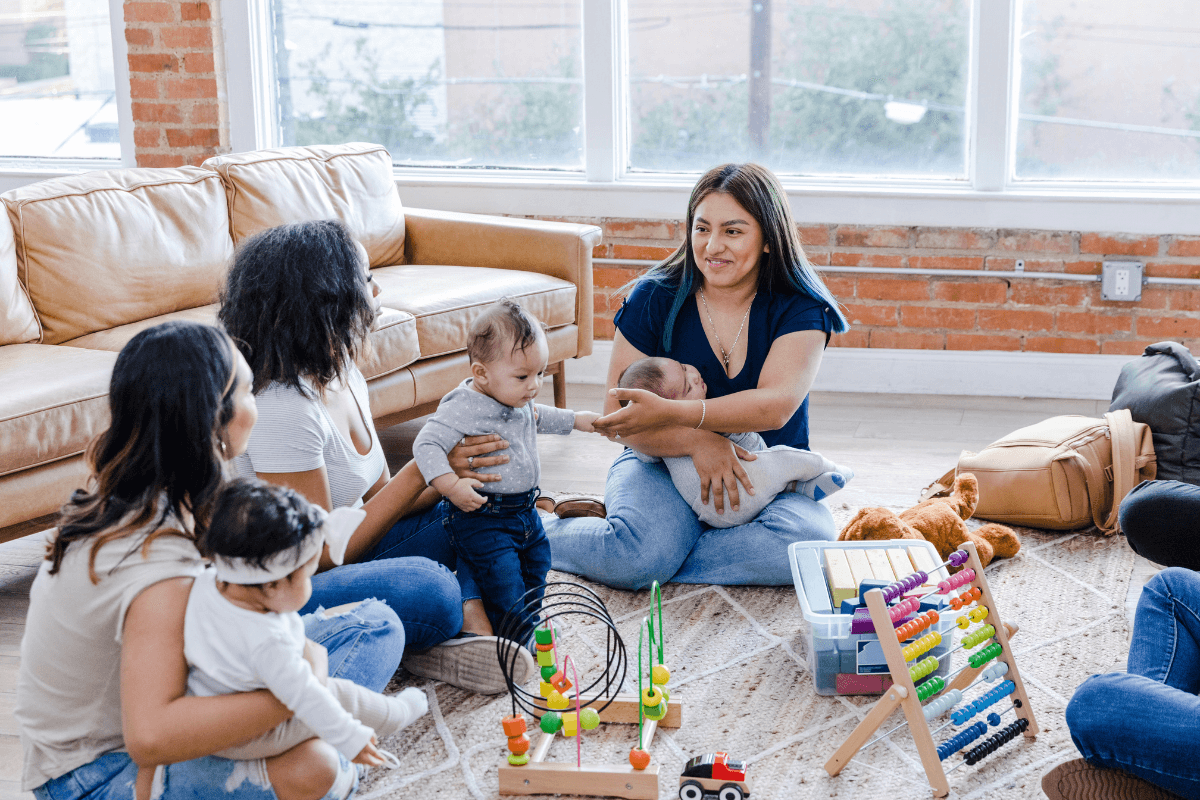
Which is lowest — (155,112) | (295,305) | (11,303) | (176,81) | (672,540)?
(672,540)

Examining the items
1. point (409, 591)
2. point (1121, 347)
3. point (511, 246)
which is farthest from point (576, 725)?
point (1121, 347)

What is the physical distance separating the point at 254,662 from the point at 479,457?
82 centimetres

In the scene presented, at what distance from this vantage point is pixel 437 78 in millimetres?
4172

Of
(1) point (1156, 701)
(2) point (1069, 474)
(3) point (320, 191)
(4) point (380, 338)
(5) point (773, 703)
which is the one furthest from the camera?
(3) point (320, 191)

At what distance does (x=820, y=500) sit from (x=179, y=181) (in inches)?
79.8

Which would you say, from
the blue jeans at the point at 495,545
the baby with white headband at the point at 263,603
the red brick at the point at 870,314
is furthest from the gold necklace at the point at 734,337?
the red brick at the point at 870,314

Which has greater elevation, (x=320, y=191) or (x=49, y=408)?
(x=320, y=191)

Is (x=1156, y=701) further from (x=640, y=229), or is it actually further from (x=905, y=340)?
(x=640, y=229)

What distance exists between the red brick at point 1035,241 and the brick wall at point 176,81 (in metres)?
2.85

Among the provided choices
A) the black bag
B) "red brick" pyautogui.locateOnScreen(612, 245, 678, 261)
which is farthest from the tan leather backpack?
"red brick" pyautogui.locateOnScreen(612, 245, 678, 261)

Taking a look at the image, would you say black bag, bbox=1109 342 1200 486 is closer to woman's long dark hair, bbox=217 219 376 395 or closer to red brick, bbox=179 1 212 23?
woman's long dark hair, bbox=217 219 376 395

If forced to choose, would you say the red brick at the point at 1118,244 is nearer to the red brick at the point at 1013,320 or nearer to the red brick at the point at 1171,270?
the red brick at the point at 1171,270

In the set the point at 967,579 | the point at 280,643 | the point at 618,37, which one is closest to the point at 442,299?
the point at 618,37

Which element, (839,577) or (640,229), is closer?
(839,577)
